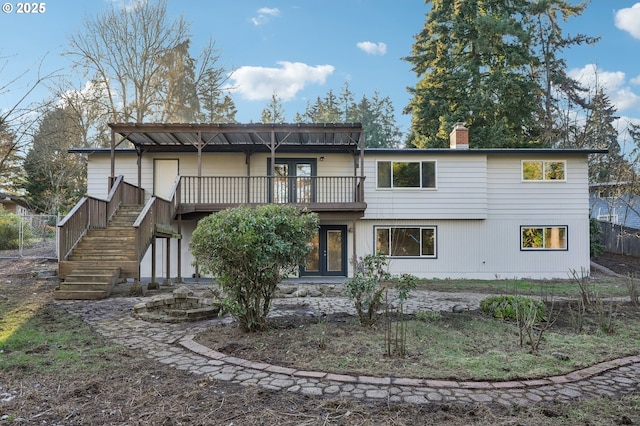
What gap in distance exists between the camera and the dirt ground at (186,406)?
311cm

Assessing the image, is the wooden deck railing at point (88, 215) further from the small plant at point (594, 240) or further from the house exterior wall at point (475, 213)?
the small plant at point (594, 240)

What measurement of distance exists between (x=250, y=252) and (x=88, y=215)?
7764mm

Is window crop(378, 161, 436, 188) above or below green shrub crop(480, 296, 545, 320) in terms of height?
above

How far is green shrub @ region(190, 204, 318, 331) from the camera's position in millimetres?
5457

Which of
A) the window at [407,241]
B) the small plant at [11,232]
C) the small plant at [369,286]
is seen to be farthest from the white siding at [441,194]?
the small plant at [11,232]

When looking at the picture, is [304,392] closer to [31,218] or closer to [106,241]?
[106,241]

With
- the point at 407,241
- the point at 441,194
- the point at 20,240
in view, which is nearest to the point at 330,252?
the point at 407,241

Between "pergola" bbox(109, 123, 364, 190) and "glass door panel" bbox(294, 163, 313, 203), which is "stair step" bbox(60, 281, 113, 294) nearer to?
"pergola" bbox(109, 123, 364, 190)

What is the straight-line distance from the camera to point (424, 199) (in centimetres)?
1507

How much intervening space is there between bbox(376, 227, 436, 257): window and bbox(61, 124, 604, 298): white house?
37 mm

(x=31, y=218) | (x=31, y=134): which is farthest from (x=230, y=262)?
(x=31, y=218)

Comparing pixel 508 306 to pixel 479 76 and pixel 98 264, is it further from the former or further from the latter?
pixel 479 76

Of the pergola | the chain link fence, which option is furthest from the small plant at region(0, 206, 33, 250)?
the pergola

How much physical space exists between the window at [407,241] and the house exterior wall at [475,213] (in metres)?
0.20
